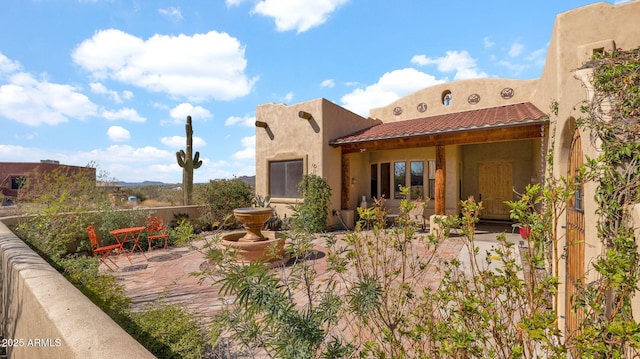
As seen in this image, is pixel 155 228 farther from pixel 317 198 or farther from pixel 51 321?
pixel 51 321

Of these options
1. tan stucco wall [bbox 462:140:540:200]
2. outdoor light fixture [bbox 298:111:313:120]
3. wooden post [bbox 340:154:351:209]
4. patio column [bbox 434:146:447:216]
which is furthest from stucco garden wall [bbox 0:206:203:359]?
tan stucco wall [bbox 462:140:540:200]

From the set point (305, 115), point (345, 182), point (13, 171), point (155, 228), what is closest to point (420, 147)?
point (345, 182)

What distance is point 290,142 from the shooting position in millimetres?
12094

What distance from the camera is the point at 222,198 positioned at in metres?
11.7

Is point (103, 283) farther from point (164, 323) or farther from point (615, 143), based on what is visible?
point (615, 143)

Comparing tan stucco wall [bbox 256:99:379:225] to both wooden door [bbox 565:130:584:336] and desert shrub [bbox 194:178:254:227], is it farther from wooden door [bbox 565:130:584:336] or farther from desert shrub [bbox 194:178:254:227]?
wooden door [bbox 565:130:584:336]

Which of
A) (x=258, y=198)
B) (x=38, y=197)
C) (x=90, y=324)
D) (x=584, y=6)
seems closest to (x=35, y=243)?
(x=38, y=197)

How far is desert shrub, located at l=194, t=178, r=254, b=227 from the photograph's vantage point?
38.2 feet

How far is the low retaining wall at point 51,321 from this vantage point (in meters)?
1.53

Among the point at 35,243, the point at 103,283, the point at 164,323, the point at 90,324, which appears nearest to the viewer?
the point at 90,324

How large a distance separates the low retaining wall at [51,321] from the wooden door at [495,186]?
13.9 m

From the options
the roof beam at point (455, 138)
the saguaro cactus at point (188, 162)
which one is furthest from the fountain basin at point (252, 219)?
the saguaro cactus at point (188, 162)

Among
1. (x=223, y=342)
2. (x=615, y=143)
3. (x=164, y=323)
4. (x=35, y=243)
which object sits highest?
(x=615, y=143)

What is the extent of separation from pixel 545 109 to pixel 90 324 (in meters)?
10.4
